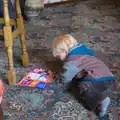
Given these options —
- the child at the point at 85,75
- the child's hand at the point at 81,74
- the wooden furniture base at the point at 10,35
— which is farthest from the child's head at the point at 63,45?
the wooden furniture base at the point at 10,35

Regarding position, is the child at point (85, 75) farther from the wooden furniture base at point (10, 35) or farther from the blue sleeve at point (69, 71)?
the wooden furniture base at point (10, 35)

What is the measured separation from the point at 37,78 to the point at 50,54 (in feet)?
1.45

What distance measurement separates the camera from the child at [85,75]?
144 cm

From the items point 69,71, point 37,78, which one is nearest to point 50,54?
point 37,78

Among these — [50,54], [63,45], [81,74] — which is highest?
[63,45]

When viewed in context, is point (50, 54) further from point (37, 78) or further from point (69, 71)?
point (69, 71)

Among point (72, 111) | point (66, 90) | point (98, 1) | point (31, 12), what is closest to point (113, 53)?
point (66, 90)

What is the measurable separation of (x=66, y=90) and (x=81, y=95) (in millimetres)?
168

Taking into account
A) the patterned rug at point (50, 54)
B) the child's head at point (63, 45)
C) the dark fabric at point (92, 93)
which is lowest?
the patterned rug at point (50, 54)

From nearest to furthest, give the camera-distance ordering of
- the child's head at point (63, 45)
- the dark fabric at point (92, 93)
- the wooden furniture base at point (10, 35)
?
the dark fabric at point (92, 93), the wooden furniture base at point (10, 35), the child's head at point (63, 45)

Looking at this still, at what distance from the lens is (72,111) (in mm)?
1453

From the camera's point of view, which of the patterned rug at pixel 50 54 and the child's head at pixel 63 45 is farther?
the child's head at pixel 63 45

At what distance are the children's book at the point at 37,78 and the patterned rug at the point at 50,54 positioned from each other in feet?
0.16

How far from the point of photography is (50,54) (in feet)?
7.16
